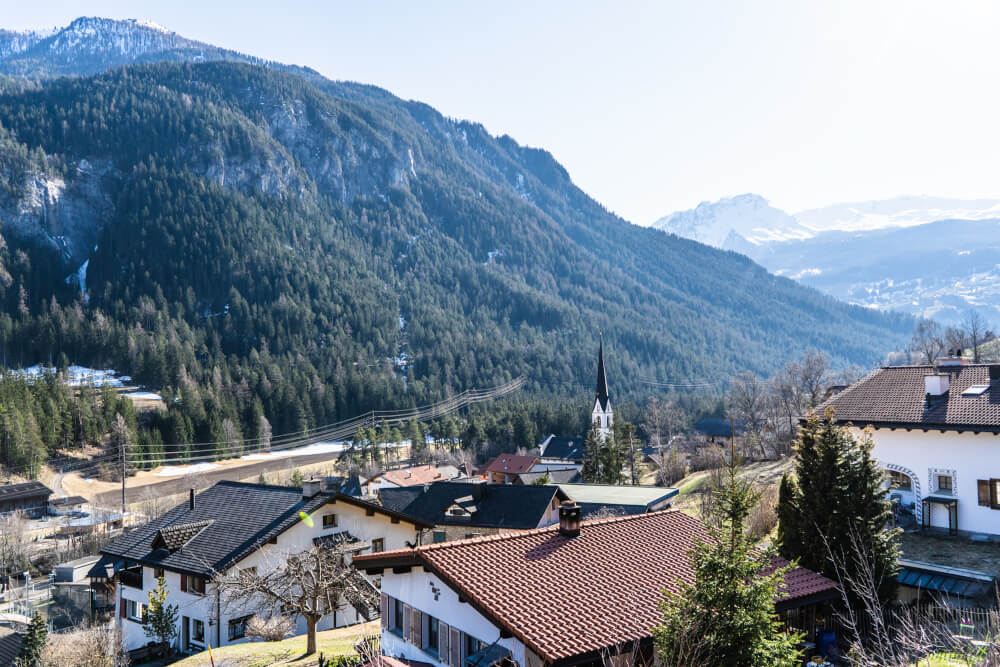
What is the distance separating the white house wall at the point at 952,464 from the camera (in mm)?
26469

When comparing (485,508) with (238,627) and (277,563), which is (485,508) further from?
(238,627)

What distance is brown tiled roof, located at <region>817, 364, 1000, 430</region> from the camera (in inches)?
1078

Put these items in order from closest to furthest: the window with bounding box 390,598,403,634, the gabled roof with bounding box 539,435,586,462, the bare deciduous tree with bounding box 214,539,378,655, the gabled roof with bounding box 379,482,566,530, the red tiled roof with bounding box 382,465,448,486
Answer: the window with bounding box 390,598,403,634, the bare deciduous tree with bounding box 214,539,378,655, the gabled roof with bounding box 379,482,566,530, the red tiled roof with bounding box 382,465,448,486, the gabled roof with bounding box 539,435,586,462

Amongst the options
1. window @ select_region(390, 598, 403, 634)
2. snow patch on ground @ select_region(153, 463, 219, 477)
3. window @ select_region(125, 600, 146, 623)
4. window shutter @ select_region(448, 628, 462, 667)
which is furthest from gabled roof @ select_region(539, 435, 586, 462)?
window shutter @ select_region(448, 628, 462, 667)

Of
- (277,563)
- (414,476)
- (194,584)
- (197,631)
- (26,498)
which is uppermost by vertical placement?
(277,563)

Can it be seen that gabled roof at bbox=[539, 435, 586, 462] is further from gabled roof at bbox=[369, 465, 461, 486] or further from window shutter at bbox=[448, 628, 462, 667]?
window shutter at bbox=[448, 628, 462, 667]

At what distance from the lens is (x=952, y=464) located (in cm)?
2745

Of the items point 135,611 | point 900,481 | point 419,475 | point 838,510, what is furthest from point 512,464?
point 838,510

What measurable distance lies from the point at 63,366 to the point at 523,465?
12094cm

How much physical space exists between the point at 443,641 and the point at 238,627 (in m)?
18.2

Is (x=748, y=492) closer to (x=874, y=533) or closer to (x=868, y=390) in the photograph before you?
(x=874, y=533)

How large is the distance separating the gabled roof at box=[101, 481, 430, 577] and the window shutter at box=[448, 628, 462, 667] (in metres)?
17.0

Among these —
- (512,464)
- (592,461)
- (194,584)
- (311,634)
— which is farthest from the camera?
(512,464)

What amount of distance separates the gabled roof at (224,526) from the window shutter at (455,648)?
55.6 ft
